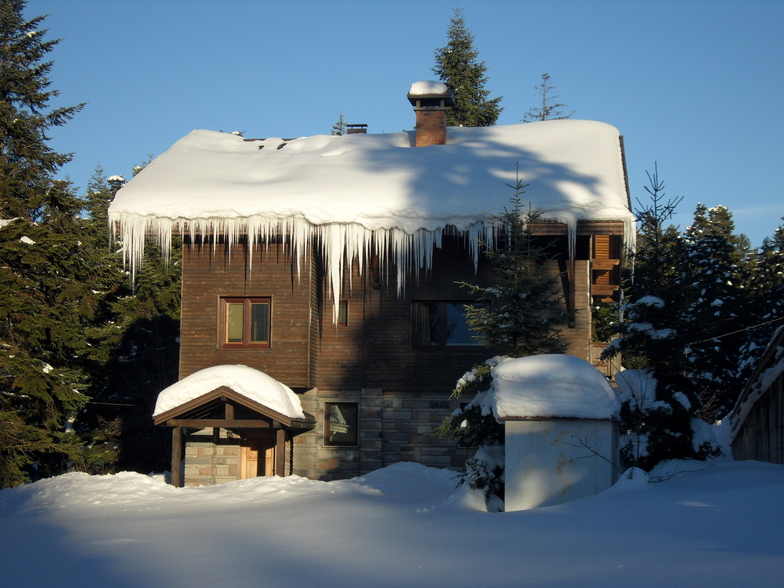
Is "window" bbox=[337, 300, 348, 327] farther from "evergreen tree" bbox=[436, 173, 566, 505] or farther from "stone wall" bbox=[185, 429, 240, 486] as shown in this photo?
"evergreen tree" bbox=[436, 173, 566, 505]

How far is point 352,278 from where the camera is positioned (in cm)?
1546

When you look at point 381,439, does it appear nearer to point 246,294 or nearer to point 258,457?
point 258,457

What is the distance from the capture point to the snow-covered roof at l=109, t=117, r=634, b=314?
14.1m

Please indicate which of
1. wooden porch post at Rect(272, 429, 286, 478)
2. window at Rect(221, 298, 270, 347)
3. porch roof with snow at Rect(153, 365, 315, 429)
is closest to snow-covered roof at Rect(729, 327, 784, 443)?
porch roof with snow at Rect(153, 365, 315, 429)

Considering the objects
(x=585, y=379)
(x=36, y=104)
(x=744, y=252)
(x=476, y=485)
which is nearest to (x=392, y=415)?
(x=476, y=485)

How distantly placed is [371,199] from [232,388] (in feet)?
13.6

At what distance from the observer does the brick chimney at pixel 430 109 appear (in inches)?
704

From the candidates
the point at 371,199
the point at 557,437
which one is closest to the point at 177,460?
the point at 371,199

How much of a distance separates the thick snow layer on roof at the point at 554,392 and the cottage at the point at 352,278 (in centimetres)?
568

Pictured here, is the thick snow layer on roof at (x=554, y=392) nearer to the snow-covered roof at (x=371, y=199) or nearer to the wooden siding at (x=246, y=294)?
the snow-covered roof at (x=371, y=199)

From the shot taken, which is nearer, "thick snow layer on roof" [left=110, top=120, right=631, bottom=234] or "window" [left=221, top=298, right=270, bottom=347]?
"thick snow layer on roof" [left=110, top=120, right=631, bottom=234]

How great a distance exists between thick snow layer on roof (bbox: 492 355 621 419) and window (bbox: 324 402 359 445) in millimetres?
7045

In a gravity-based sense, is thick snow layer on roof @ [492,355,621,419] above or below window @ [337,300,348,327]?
below

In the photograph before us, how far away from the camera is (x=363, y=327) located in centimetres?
1534
